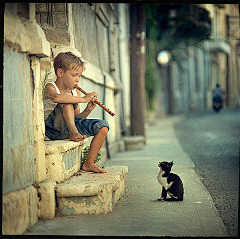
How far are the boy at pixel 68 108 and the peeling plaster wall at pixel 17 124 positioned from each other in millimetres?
498

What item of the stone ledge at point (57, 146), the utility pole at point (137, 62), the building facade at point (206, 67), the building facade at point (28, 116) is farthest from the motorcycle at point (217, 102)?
the building facade at point (206, 67)

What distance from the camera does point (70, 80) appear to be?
11.8ft

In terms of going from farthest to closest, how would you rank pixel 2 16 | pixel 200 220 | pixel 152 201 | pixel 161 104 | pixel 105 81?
1. pixel 161 104
2. pixel 105 81
3. pixel 152 201
4. pixel 200 220
5. pixel 2 16

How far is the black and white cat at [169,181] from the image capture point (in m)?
3.60

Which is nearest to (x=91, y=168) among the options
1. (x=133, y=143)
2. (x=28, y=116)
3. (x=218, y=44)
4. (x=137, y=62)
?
(x=28, y=116)

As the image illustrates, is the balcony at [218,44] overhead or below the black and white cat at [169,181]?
overhead

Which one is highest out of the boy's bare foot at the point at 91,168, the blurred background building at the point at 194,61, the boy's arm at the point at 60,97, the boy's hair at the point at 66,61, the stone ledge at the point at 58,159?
the blurred background building at the point at 194,61

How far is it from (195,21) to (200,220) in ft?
46.0

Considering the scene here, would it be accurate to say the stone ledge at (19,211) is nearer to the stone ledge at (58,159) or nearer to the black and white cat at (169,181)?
the stone ledge at (58,159)

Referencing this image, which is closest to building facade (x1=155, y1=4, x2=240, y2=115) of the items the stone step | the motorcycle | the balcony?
the balcony

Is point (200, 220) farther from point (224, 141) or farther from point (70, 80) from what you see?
point (224, 141)

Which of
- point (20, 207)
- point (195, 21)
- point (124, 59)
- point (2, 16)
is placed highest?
point (195, 21)

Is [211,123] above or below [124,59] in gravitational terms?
below

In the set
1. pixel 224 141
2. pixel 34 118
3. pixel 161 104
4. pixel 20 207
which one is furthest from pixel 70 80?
pixel 161 104
